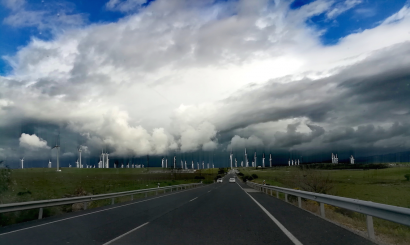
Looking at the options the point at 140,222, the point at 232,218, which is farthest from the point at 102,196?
the point at 232,218

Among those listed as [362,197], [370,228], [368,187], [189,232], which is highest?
[370,228]

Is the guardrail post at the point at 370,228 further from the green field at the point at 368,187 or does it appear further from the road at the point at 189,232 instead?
the green field at the point at 368,187

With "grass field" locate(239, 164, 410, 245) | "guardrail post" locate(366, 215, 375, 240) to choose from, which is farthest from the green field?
"guardrail post" locate(366, 215, 375, 240)

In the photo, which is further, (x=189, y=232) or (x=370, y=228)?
(x=189, y=232)

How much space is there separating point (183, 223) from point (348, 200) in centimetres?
570

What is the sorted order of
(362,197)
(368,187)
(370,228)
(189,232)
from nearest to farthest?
1. (370,228)
2. (189,232)
3. (362,197)
4. (368,187)

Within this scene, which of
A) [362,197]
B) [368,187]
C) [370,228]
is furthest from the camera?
[368,187]

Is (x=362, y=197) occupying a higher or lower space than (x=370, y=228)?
lower

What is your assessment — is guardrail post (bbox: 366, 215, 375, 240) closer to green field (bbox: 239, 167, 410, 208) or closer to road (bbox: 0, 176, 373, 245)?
road (bbox: 0, 176, 373, 245)

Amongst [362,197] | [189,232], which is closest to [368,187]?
[362,197]

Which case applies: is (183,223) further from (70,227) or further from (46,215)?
(46,215)

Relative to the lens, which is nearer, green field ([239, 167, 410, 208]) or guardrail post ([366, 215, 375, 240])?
guardrail post ([366, 215, 375, 240])

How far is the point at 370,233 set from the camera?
27.4 ft

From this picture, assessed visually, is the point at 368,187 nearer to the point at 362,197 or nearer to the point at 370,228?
the point at 362,197
